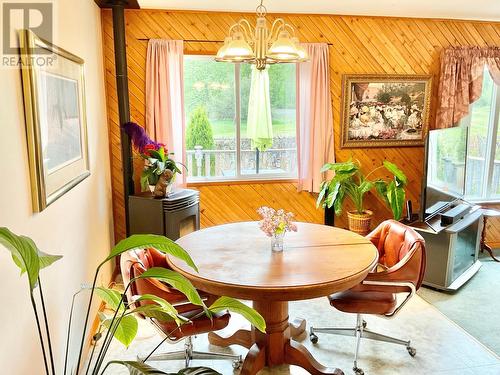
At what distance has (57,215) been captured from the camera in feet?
6.43

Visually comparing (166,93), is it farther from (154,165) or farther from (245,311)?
(245,311)

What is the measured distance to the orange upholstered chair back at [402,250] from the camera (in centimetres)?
227

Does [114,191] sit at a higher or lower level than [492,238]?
higher

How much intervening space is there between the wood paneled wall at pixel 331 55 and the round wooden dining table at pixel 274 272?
1.38 meters

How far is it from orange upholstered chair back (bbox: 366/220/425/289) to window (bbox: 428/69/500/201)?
1527mm

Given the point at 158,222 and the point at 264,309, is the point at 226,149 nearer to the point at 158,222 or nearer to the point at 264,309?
the point at 158,222

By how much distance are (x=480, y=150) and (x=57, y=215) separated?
4.53 m

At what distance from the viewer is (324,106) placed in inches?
158

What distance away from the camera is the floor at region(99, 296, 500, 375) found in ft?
7.80

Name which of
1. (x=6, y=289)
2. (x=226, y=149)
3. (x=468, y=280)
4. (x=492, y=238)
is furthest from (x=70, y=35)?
(x=492, y=238)

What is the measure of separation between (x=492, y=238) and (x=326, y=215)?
2086mm

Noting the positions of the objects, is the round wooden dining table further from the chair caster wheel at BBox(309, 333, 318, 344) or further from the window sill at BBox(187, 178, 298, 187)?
the window sill at BBox(187, 178, 298, 187)

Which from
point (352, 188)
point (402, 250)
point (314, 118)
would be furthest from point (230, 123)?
point (402, 250)

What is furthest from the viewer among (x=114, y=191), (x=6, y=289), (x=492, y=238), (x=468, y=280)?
(x=492, y=238)
